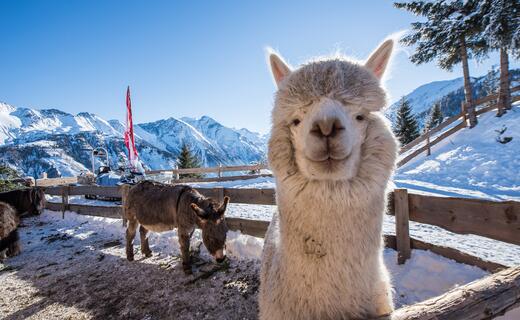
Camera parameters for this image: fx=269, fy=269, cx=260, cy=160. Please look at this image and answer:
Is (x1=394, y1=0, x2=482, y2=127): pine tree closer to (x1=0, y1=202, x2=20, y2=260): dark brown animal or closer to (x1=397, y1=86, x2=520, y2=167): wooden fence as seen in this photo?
(x1=397, y1=86, x2=520, y2=167): wooden fence

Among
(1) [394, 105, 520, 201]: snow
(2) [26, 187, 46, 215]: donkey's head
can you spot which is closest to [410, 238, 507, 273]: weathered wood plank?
(1) [394, 105, 520, 201]: snow

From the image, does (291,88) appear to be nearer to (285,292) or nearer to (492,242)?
(285,292)

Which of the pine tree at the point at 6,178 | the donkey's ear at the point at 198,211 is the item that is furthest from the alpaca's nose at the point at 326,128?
the pine tree at the point at 6,178

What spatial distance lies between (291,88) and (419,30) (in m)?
18.6

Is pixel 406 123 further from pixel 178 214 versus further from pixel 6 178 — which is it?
pixel 6 178

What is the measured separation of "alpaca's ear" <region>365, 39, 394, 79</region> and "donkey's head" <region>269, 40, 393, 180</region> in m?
0.10

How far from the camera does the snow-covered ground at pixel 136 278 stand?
3219mm

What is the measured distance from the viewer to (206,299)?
12.2ft

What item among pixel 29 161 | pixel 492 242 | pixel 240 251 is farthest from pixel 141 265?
pixel 29 161

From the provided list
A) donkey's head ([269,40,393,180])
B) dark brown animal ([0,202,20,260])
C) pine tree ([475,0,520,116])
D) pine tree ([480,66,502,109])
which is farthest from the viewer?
pine tree ([480,66,502,109])

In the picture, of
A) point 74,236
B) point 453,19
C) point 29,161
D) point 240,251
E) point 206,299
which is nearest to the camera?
point 206,299

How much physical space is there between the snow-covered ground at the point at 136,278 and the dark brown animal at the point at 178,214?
0.42 metres

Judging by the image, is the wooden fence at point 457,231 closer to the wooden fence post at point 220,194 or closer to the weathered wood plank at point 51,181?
the wooden fence post at point 220,194

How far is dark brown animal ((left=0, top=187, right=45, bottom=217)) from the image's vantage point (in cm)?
951
